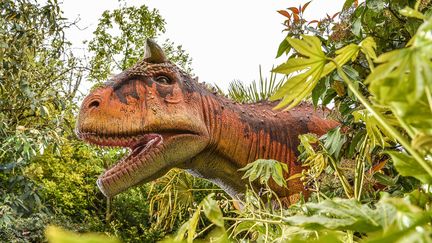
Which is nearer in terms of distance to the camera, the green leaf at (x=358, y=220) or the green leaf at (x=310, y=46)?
the green leaf at (x=358, y=220)

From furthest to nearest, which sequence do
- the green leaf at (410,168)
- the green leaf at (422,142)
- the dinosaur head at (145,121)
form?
the dinosaur head at (145,121)
the green leaf at (410,168)
the green leaf at (422,142)

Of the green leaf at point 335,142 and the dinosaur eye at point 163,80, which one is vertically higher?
the dinosaur eye at point 163,80

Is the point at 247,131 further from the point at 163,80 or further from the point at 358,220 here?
the point at 358,220

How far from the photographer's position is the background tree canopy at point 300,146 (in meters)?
0.25

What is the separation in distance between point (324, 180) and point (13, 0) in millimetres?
3155

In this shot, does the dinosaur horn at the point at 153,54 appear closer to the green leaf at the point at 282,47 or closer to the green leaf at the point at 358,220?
the green leaf at the point at 282,47

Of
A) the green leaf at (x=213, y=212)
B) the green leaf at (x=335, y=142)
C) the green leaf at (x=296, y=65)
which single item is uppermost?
the green leaf at (x=296, y=65)

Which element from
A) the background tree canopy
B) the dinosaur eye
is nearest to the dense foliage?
the background tree canopy

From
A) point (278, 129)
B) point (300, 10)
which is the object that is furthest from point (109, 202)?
point (300, 10)

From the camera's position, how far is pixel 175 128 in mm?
1773

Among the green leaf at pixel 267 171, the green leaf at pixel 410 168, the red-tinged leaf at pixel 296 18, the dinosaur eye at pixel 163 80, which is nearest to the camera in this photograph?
the green leaf at pixel 410 168

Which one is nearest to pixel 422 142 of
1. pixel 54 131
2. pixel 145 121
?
pixel 145 121

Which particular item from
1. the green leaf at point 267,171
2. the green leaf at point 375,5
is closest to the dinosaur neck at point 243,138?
the green leaf at point 267,171

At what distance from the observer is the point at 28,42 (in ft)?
12.2
